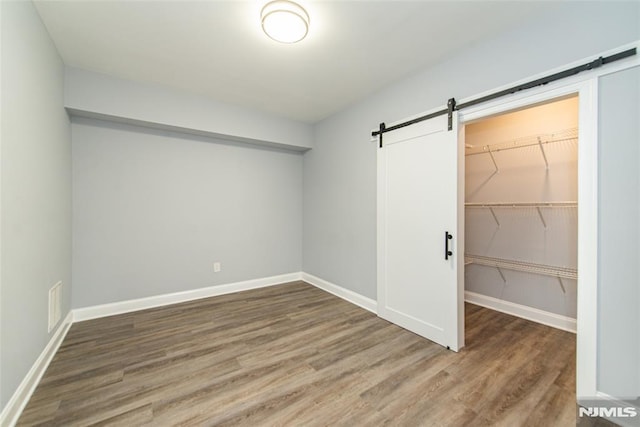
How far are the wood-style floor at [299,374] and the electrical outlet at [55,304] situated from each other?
10.9 inches

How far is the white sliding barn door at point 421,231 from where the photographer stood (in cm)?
237

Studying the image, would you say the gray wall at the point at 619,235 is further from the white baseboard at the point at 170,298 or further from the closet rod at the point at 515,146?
the white baseboard at the point at 170,298

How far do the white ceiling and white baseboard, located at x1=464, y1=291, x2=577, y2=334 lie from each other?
296 cm

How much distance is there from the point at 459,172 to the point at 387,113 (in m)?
1.16

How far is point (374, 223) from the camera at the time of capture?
10.6 ft

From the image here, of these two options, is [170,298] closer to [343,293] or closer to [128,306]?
[128,306]

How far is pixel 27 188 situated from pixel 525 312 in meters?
4.87

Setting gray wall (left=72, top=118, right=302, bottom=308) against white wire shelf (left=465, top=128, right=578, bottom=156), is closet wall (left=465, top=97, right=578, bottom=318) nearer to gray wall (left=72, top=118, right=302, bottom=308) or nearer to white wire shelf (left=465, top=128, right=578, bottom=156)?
white wire shelf (left=465, top=128, right=578, bottom=156)

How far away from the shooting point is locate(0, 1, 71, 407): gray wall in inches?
58.8

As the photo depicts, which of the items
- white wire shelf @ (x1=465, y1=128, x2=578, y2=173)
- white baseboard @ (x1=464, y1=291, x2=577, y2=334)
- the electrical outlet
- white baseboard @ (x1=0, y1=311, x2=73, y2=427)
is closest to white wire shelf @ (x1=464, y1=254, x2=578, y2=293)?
white baseboard @ (x1=464, y1=291, x2=577, y2=334)

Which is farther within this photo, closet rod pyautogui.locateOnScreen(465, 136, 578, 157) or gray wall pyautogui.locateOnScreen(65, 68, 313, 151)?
closet rod pyautogui.locateOnScreen(465, 136, 578, 157)

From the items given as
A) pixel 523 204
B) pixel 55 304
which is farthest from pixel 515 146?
pixel 55 304

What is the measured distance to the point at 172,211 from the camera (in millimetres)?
3494

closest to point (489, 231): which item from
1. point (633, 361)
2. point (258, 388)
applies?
point (633, 361)
